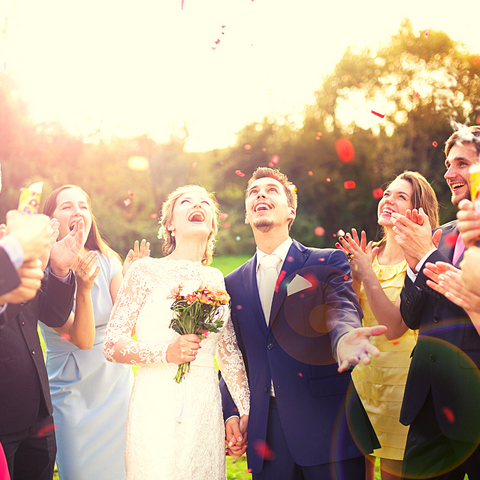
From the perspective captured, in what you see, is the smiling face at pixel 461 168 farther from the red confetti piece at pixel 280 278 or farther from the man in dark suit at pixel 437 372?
the red confetti piece at pixel 280 278

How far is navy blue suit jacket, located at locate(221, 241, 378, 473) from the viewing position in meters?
3.24

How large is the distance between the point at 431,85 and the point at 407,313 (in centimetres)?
3305

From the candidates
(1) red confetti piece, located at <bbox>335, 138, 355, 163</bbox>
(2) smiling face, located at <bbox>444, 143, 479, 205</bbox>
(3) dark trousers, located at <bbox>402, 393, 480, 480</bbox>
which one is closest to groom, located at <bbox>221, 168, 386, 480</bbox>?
(3) dark trousers, located at <bbox>402, 393, 480, 480</bbox>

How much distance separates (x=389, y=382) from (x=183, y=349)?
2.37m

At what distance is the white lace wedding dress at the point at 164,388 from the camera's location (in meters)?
3.48

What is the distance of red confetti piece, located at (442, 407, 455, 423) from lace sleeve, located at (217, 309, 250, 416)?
1.53 m

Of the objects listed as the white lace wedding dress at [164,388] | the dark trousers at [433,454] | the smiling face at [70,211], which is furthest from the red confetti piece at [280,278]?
the smiling face at [70,211]

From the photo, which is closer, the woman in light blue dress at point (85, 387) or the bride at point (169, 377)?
the bride at point (169, 377)

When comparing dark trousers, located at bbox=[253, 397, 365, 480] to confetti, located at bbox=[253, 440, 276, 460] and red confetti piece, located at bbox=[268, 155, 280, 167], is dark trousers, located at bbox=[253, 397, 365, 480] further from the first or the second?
red confetti piece, located at bbox=[268, 155, 280, 167]

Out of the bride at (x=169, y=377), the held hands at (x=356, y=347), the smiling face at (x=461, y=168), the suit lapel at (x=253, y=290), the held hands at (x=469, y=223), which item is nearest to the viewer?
the held hands at (x=469, y=223)

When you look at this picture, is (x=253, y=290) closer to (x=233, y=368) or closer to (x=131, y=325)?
(x=233, y=368)

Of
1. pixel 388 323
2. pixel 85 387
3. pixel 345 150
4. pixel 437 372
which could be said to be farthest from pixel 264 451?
pixel 345 150

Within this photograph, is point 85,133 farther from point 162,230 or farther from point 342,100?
point 162,230

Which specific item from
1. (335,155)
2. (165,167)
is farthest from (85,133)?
(335,155)
